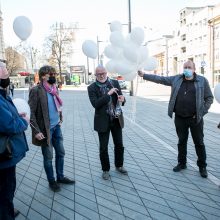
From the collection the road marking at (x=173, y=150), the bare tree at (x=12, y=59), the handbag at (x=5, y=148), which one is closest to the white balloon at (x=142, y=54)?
the road marking at (x=173, y=150)

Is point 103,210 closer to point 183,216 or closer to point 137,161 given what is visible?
point 183,216

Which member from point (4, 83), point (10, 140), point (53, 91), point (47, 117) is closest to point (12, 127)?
point (10, 140)

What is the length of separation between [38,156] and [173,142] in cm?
311

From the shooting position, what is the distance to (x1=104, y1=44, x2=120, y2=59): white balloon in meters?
4.75

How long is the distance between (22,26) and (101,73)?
1.50m

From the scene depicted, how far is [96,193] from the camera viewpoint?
4.30 metres

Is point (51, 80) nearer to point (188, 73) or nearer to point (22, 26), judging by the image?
point (22, 26)

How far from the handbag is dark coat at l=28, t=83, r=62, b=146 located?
130 centimetres

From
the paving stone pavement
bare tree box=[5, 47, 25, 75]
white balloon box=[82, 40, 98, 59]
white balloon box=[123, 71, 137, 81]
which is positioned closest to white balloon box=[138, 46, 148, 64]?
white balloon box=[123, 71, 137, 81]

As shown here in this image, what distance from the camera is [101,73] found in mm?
4629

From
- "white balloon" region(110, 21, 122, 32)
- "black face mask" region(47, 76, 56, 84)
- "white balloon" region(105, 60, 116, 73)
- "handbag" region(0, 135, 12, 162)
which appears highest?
"white balloon" region(110, 21, 122, 32)

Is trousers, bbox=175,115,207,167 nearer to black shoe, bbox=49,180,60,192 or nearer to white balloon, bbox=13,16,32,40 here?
black shoe, bbox=49,180,60,192

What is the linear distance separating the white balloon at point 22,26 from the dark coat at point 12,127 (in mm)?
2272

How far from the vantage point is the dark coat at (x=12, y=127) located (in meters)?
2.79
